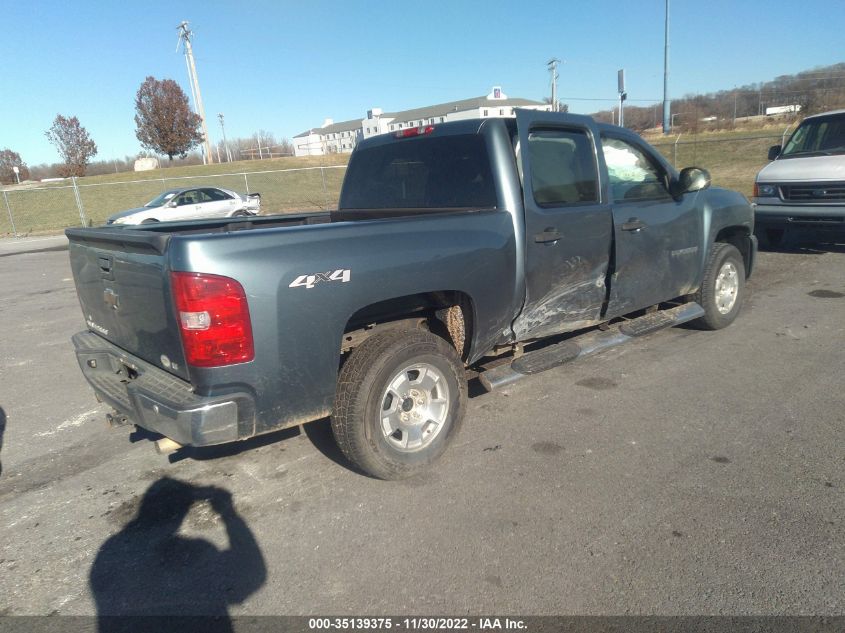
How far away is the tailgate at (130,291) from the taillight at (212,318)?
103mm

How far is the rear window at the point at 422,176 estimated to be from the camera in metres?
3.81

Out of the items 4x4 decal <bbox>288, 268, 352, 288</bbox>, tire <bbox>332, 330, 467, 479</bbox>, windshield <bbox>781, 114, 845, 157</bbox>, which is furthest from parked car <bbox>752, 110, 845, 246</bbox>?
4x4 decal <bbox>288, 268, 352, 288</bbox>

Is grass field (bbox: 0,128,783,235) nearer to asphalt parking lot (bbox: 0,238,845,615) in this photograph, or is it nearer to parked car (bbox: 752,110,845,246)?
parked car (bbox: 752,110,845,246)

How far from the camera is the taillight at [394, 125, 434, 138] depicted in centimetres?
418

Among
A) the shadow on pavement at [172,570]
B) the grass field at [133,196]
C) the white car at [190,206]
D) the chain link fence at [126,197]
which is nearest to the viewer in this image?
the shadow on pavement at [172,570]

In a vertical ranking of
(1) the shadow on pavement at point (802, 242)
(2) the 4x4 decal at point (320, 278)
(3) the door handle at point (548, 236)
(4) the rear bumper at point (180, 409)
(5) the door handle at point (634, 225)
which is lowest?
(1) the shadow on pavement at point (802, 242)

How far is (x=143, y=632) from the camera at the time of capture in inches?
92.5

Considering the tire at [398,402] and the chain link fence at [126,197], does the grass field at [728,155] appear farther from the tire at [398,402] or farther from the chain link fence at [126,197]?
the tire at [398,402]

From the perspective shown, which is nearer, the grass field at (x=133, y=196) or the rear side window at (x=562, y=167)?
the rear side window at (x=562, y=167)

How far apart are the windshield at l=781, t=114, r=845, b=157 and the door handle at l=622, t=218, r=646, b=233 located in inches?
248

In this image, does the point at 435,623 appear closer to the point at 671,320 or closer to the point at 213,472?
the point at 213,472

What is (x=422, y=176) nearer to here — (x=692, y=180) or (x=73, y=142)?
(x=692, y=180)

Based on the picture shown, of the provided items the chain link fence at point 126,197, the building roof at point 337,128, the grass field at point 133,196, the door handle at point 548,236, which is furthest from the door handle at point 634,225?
the building roof at point 337,128

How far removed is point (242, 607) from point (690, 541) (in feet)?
6.72
